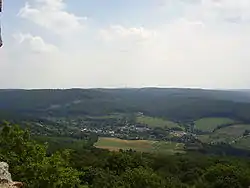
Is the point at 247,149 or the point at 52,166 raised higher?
the point at 52,166

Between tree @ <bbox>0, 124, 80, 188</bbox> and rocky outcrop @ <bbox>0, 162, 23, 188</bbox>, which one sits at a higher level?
rocky outcrop @ <bbox>0, 162, 23, 188</bbox>

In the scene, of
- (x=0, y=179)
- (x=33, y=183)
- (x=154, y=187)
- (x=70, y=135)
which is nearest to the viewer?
(x=0, y=179)

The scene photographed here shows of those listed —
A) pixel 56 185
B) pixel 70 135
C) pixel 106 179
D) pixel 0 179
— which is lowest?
pixel 70 135

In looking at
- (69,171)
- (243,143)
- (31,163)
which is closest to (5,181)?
(31,163)

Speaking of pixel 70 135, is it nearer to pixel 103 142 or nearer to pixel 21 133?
pixel 103 142

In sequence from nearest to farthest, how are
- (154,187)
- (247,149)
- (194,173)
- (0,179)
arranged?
(0,179) < (154,187) < (194,173) < (247,149)

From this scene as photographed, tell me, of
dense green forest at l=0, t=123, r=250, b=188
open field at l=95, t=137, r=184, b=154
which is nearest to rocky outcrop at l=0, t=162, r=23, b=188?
dense green forest at l=0, t=123, r=250, b=188

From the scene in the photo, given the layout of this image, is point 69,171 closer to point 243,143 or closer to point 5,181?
point 5,181

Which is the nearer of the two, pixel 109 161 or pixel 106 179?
pixel 106 179

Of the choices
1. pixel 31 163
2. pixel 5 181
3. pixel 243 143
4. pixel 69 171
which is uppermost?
pixel 5 181

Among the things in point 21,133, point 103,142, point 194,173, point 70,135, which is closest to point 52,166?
point 21,133

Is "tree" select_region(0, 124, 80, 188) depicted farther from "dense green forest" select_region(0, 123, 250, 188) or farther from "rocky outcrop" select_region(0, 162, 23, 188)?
"rocky outcrop" select_region(0, 162, 23, 188)
